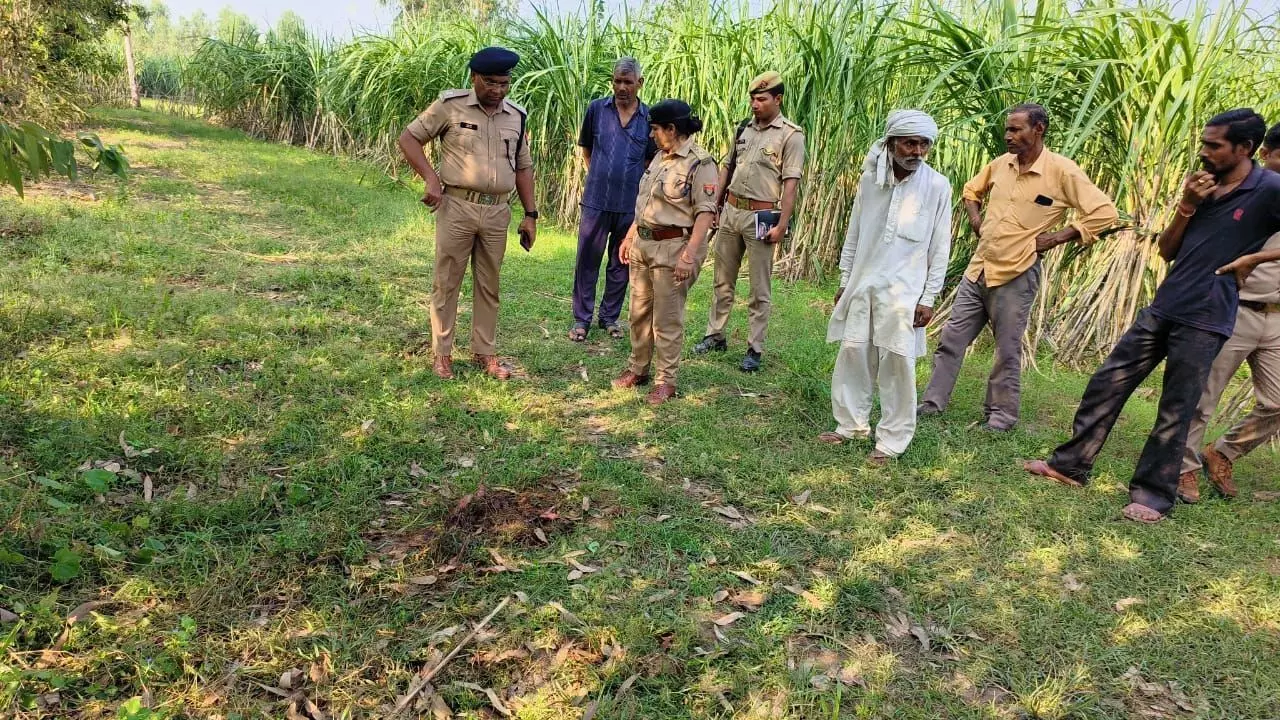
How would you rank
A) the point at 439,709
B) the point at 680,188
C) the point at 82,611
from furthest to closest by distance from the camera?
the point at 680,188 < the point at 82,611 < the point at 439,709

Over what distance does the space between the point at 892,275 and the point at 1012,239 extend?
0.92m

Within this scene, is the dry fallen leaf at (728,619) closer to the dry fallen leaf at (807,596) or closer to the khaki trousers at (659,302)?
the dry fallen leaf at (807,596)

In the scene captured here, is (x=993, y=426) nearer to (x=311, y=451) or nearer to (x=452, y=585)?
(x=452, y=585)

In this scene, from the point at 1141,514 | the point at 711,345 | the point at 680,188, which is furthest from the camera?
the point at 711,345

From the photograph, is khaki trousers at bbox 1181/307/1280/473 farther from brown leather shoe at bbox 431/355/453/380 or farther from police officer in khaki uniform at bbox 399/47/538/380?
brown leather shoe at bbox 431/355/453/380

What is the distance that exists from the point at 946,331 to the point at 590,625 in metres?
2.93

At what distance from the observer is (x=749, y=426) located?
395 cm

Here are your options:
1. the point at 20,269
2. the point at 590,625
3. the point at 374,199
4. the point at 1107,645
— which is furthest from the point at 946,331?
the point at 374,199

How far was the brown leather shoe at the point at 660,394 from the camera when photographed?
411 cm

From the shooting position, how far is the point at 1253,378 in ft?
11.6

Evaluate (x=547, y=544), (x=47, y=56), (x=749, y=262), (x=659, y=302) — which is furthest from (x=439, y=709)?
(x=47, y=56)

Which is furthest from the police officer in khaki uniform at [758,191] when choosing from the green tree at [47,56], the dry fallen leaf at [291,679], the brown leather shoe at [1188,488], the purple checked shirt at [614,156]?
the green tree at [47,56]

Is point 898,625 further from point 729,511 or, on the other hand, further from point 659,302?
point 659,302

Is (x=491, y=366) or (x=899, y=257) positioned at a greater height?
(x=899, y=257)
